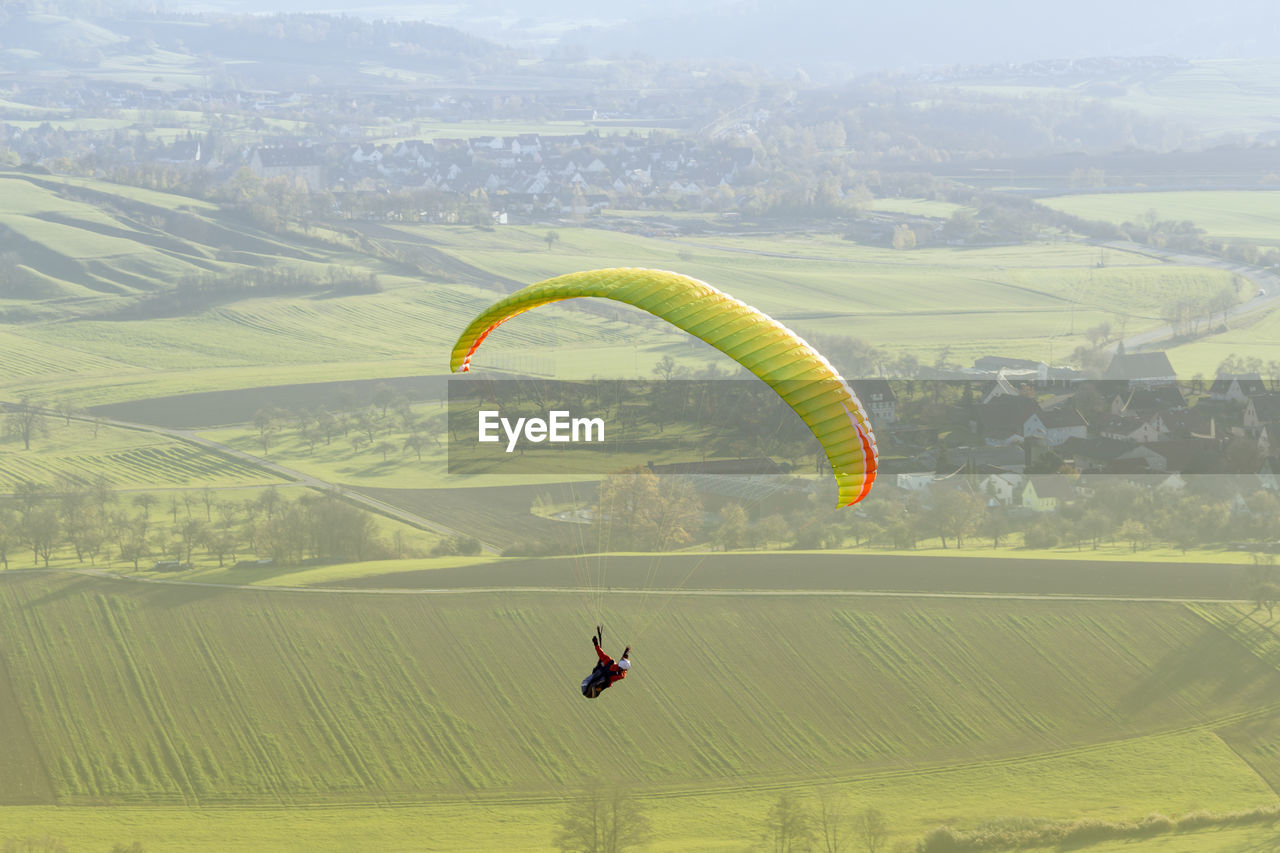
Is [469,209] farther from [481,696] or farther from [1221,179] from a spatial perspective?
[481,696]

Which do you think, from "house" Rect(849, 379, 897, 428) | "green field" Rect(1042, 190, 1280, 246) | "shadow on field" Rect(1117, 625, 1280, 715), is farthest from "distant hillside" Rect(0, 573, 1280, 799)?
"green field" Rect(1042, 190, 1280, 246)

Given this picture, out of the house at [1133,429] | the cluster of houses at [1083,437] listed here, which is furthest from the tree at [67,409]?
the house at [1133,429]

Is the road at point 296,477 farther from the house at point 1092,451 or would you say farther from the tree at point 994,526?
the house at point 1092,451

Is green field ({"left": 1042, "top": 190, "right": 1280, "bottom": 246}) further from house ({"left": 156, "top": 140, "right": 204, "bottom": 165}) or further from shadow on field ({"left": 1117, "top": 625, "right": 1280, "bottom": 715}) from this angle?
house ({"left": 156, "top": 140, "right": 204, "bottom": 165})

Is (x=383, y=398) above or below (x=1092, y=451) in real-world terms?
below

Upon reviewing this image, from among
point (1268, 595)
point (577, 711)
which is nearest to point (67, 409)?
point (577, 711)

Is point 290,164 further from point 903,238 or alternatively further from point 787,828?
point 787,828
